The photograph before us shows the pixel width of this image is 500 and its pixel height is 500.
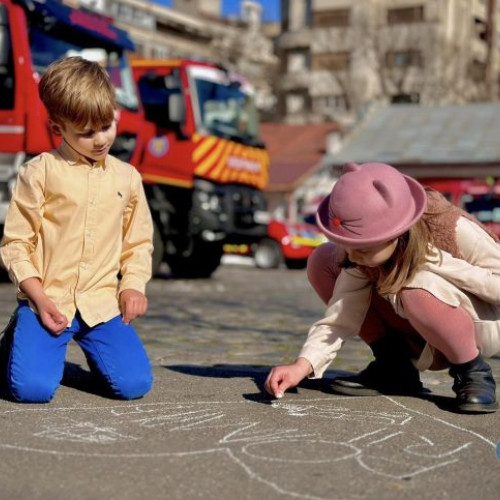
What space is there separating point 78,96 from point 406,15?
5144cm

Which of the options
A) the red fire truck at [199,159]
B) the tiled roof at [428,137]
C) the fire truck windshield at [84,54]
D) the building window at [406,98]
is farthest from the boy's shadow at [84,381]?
the building window at [406,98]

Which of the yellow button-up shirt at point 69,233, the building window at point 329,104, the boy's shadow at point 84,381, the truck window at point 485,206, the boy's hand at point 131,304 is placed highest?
the yellow button-up shirt at point 69,233

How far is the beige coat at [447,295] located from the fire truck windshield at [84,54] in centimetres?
655

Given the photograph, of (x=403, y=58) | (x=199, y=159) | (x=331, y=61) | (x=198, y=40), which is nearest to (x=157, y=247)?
(x=199, y=159)

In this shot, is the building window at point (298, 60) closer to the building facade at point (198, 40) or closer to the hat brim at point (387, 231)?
the building facade at point (198, 40)

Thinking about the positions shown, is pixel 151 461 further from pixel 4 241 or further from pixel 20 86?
pixel 20 86

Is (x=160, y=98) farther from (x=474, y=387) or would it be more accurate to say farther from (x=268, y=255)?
(x=474, y=387)

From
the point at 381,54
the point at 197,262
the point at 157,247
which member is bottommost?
the point at 197,262

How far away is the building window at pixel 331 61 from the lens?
53.5m

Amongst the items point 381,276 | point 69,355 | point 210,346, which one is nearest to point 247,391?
point 381,276

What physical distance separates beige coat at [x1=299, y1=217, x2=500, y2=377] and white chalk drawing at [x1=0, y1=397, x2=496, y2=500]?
234 millimetres

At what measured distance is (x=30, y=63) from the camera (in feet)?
31.4

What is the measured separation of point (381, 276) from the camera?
3600mm

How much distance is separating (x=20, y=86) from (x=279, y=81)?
4721 centimetres
